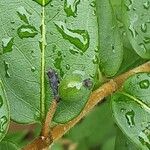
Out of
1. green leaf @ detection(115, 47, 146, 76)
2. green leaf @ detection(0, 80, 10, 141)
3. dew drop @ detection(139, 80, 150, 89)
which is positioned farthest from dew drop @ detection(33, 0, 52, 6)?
green leaf @ detection(115, 47, 146, 76)

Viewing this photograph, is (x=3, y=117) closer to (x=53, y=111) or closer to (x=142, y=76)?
(x=53, y=111)

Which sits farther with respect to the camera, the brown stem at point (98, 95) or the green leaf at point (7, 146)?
the green leaf at point (7, 146)

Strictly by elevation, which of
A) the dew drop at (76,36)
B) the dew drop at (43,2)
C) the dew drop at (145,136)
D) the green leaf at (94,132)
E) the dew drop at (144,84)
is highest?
the dew drop at (43,2)

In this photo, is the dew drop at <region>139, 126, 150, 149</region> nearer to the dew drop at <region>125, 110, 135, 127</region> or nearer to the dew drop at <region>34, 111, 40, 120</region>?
the dew drop at <region>125, 110, 135, 127</region>

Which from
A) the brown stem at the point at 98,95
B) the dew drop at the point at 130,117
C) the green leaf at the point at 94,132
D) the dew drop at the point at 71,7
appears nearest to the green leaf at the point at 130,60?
the brown stem at the point at 98,95

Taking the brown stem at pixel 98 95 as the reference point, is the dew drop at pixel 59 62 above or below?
above

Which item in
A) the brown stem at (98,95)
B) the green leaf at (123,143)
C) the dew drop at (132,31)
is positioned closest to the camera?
the brown stem at (98,95)

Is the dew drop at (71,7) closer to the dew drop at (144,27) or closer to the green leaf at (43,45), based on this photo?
the green leaf at (43,45)
